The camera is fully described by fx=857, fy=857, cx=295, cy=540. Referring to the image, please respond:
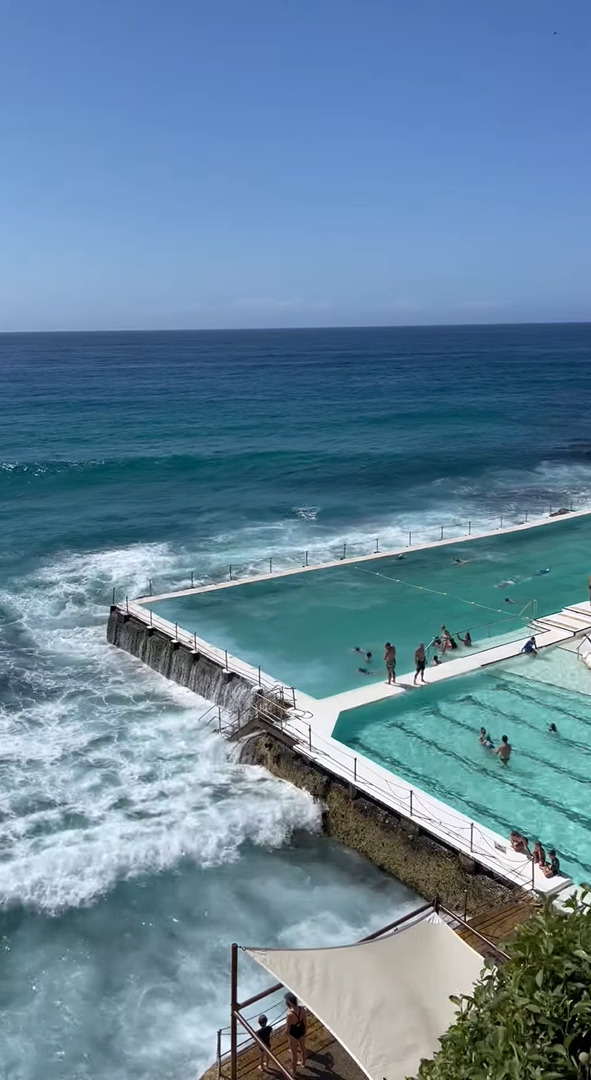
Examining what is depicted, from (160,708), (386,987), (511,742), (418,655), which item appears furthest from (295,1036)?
(160,708)

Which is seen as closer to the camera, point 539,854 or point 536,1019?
point 536,1019

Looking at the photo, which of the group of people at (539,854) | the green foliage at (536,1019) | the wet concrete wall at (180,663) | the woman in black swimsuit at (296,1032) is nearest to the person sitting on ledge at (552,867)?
the group of people at (539,854)

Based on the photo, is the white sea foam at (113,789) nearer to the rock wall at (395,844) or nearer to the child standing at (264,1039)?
the rock wall at (395,844)

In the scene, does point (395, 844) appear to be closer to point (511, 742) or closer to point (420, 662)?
point (511, 742)

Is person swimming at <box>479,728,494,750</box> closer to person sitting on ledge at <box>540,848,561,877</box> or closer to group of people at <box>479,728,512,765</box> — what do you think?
group of people at <box>479,728,512,765</box>

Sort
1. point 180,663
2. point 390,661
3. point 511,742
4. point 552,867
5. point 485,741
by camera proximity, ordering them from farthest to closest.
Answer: point 180,663, point 390,661, point 511,742, point 485,741, point 552,867

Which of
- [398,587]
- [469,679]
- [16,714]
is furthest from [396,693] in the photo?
[16,714]

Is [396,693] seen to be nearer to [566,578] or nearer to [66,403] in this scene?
[566,578]
